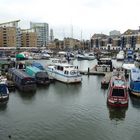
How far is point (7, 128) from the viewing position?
24281mm

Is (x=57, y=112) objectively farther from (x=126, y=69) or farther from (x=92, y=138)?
(x=126, y=69)

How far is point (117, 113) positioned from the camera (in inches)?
1145

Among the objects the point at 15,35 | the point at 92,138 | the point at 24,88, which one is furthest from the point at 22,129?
the point at 15,35

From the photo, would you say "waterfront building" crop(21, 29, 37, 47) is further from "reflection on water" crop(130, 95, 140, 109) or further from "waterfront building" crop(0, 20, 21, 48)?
"reflection on water" crop(130, 95, 140, 109)

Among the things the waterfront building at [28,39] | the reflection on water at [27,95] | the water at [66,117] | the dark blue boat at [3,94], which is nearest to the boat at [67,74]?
the water at [66,117]

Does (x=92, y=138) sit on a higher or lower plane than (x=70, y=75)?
lower

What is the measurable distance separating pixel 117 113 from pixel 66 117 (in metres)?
5.67

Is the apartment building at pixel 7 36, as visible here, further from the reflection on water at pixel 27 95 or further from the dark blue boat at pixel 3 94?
the dark blue boat at pixel 3 94

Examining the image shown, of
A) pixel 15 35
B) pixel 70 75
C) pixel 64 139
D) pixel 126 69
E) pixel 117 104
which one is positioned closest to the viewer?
pixel 64 139

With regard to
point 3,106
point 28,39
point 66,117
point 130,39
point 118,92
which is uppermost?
point 28,39

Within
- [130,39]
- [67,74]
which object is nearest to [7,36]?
[130,39]

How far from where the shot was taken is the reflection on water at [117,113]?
27.8 meters

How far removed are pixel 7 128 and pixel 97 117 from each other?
29.9ft

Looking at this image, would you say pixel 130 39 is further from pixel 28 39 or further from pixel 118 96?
pixel 118 96
